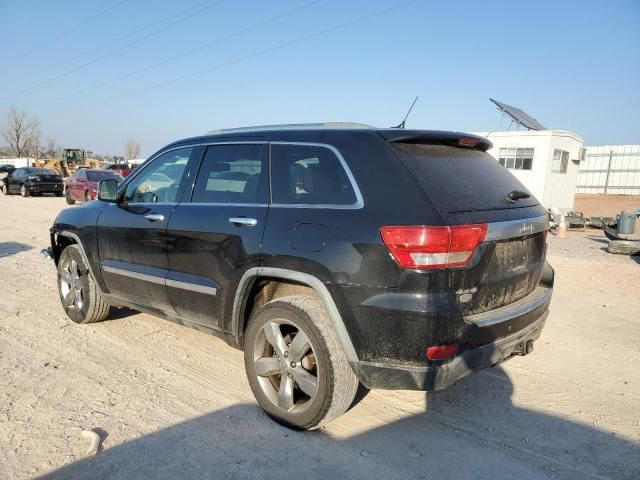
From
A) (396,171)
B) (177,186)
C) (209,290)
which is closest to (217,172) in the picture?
(177,186)

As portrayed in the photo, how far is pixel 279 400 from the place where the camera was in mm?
3016

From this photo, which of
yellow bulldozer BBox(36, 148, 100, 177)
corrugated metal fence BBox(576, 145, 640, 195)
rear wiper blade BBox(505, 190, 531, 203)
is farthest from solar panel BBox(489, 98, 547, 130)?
yellow bulldozer BBox(36, 148, 100, 177)

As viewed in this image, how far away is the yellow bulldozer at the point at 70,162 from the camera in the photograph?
38.8m

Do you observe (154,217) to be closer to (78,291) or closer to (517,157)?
(78,291)

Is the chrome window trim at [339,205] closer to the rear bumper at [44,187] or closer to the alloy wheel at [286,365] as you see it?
the alloy wheel at [286,365]

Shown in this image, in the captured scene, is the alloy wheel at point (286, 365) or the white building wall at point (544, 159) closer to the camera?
the alloy wheel at point (286, 365)

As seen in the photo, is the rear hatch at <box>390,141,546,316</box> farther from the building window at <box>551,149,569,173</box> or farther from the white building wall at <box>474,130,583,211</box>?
the building window at <box>551,149,569,173</box>

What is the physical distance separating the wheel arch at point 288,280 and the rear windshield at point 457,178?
0.82 m

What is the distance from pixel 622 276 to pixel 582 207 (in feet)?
67.2

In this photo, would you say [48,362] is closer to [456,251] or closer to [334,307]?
[334,307]

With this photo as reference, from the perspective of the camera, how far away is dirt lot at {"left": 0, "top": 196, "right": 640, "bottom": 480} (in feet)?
8.61

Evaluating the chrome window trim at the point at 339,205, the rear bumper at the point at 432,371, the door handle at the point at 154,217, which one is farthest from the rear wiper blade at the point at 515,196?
the door handle at the point at 154,217

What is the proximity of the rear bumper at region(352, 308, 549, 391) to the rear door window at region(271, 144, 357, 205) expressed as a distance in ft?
3.14

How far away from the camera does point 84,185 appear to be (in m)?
18.5
